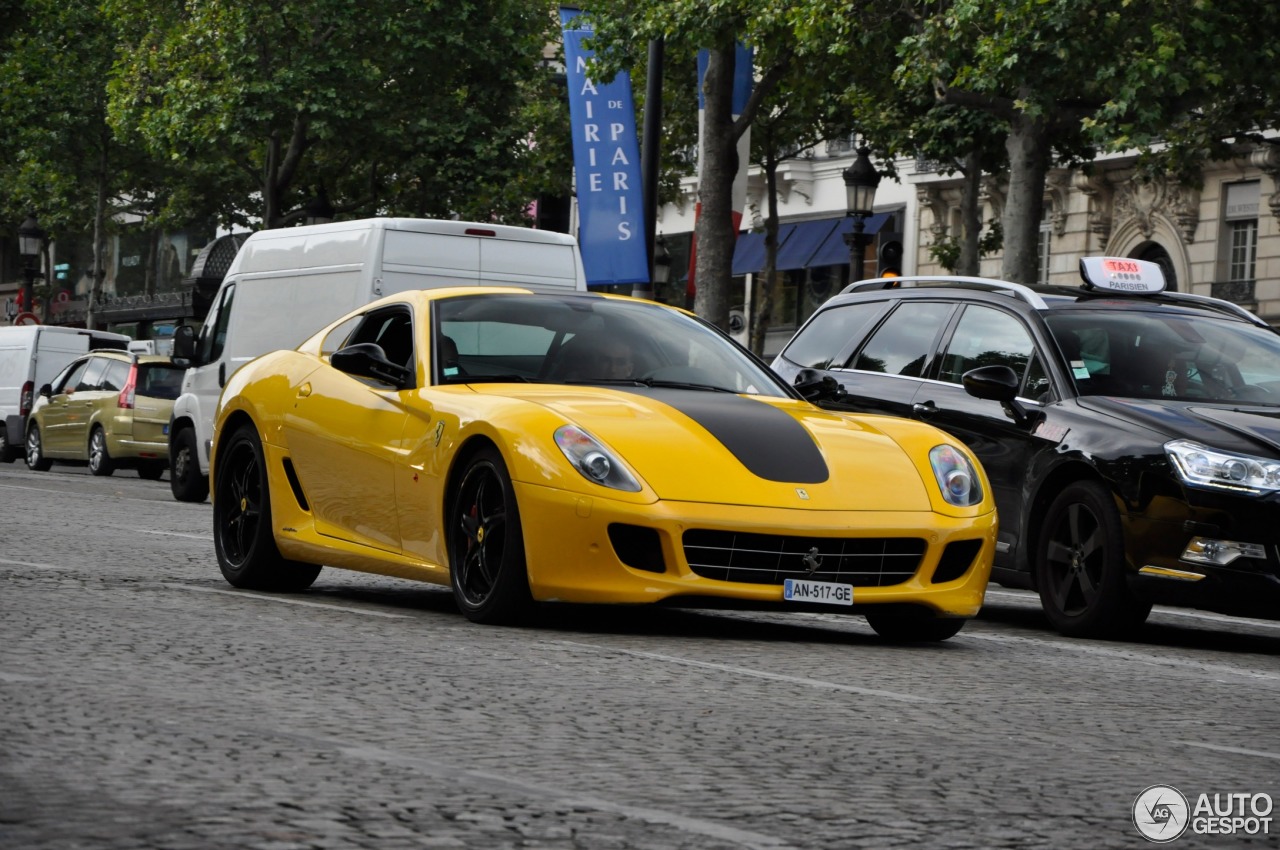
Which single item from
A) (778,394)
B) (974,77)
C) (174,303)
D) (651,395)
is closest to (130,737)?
(651,395)

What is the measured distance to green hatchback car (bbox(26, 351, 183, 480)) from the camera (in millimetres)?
27438

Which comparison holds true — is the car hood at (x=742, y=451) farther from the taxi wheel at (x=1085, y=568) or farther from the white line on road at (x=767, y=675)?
the taxi wheel at (x=1085, y=568)

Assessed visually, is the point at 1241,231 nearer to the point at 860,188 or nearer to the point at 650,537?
the point at 860,188

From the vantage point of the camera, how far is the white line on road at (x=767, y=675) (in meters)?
7.14

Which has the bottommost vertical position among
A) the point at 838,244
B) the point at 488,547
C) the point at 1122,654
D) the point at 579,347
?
the point at 1122,654

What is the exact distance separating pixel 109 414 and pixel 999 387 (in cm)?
1947

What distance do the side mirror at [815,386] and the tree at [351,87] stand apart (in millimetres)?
34212

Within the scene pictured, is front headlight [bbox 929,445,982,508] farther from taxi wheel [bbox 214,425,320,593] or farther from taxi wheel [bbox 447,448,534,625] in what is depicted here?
taxi wheel [bbox 214,425,320,593]

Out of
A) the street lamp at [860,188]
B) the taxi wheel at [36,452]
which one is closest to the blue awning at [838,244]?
the street lamp at [860,188]

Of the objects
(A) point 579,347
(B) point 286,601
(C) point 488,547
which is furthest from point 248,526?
(C) point 488,547

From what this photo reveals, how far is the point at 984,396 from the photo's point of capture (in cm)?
1079

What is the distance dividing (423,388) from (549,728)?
3640mm

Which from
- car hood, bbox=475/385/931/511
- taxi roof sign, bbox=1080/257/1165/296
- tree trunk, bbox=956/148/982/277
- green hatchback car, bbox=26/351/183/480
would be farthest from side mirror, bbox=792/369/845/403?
tree trunk, bbox=956/148/982/277

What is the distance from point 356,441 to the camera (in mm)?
9781
